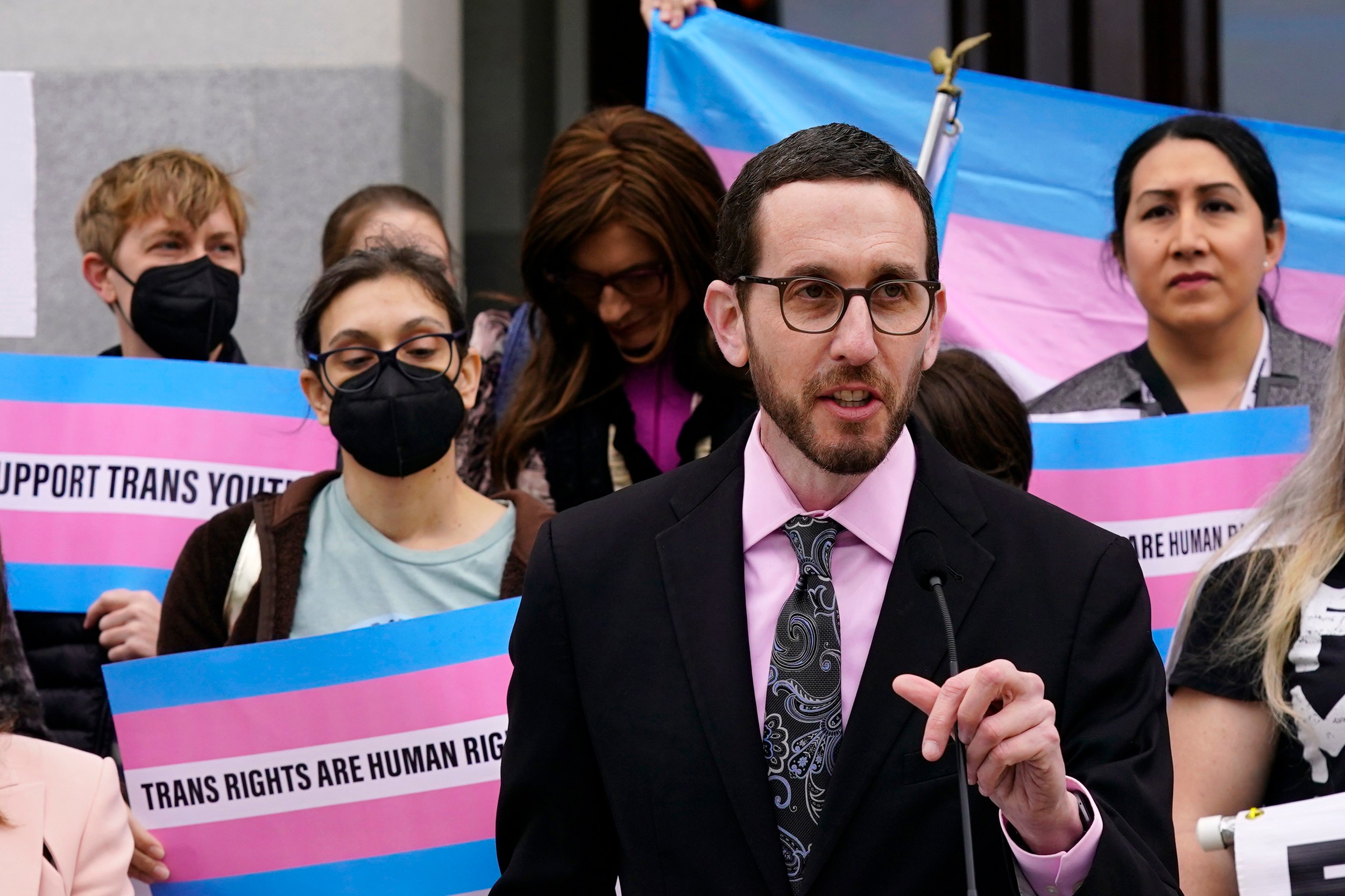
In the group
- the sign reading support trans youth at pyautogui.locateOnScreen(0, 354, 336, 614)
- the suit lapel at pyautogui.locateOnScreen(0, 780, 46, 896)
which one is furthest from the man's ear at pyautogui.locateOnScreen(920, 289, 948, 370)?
the sign reading support trans youth at pyautogui.locateOnScreen(0, 354, 336, 614)

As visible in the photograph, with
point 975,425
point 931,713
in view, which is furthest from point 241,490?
point 931,713

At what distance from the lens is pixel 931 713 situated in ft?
6.10

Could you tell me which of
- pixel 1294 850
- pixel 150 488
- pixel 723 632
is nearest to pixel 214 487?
pixel 150 488

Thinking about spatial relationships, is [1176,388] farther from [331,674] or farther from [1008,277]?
Result: [331,674]

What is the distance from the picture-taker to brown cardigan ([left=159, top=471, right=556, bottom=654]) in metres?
3.28

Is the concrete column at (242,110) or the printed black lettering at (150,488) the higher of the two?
the concrete column at (242,110)

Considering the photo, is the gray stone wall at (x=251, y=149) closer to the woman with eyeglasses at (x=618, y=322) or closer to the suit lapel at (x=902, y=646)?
the woman with eyeglasses at (x=618, y=322)

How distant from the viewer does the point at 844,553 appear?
2.30 metres

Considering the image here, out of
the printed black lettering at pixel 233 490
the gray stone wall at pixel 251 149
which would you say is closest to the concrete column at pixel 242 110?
the gray stone wall at pixel 251 149

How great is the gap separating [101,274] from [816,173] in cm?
257

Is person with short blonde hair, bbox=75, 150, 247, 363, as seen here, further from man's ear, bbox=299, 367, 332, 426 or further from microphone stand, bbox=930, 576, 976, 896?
microphone stand, bbox=930, 576, 976, 896

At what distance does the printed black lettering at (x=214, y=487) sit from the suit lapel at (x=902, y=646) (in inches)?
87.9

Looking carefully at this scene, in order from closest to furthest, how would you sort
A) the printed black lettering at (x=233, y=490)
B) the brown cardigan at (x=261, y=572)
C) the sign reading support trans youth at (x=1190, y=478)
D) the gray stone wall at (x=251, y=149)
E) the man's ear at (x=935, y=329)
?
the man's ear at (x=935, y=329), the brown cardigan at (x=261, y=572), the sign reading support trans youth at (x=1190, y=478), the printed black lettering at (x=233, y=490), the gray stone wall at (x=251, y=149)

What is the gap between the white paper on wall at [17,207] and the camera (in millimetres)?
4012
